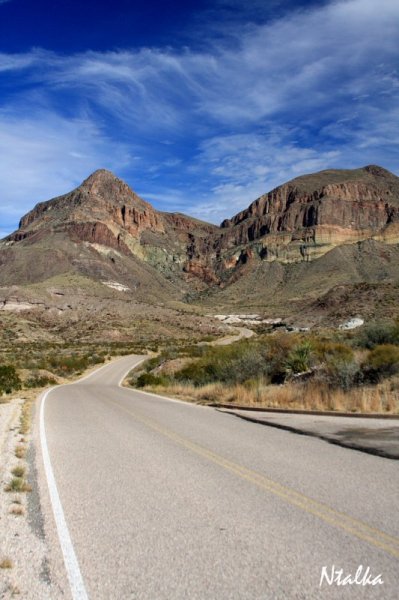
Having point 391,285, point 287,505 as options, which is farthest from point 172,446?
point 391,285

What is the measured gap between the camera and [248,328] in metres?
105

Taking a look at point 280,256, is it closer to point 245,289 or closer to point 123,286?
point 245,289

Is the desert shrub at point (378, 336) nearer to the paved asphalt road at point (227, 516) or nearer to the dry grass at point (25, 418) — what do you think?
the paved asphalt road at point (227, 516)

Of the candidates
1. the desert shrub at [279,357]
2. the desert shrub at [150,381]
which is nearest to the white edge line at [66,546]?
the desert shrub at [279,357]

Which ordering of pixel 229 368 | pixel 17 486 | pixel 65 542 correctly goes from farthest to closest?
pixel 229 368 → pixel 17 486 → pixel 65 542

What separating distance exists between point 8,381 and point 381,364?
22.1 meters

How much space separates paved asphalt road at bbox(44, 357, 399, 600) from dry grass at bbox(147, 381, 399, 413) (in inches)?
134

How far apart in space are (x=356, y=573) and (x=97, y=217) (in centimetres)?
19534

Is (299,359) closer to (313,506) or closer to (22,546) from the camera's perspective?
(313,506)

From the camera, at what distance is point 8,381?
28672 mm

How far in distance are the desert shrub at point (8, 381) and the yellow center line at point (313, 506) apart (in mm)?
19504

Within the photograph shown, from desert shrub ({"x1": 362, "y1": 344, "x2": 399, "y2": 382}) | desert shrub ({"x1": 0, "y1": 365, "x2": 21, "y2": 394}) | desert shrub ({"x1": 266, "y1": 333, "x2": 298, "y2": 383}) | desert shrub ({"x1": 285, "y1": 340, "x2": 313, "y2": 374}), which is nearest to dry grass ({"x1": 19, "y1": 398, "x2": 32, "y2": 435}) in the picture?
desert shrub ({"x1": 0, "y1": 365, "x2": 21, "y2": 394})

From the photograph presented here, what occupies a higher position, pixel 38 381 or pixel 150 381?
pixel 150 381

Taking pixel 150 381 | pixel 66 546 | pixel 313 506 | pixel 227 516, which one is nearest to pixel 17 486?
pixel 66 546
